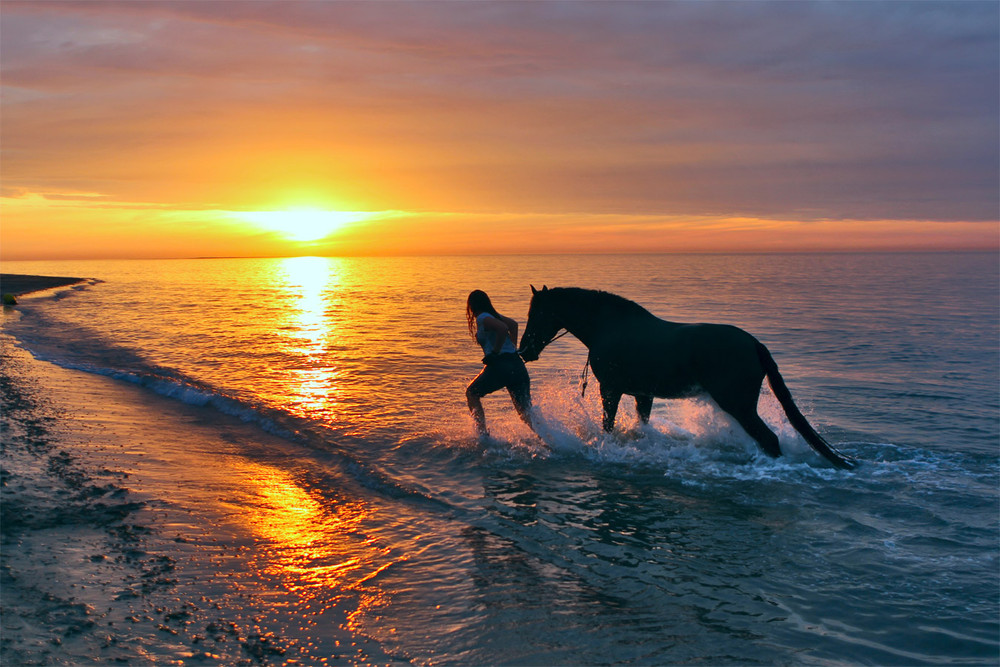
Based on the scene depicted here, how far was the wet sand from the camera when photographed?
398 cm

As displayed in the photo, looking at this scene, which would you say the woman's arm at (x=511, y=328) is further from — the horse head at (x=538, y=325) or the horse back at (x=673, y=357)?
the horse back at (x=673, y=357)

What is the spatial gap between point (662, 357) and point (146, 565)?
573 cm

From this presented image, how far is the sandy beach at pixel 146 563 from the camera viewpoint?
3982mm

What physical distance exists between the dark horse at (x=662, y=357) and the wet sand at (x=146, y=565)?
13.6ft

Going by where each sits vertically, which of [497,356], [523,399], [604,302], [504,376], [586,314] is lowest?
[523,399]

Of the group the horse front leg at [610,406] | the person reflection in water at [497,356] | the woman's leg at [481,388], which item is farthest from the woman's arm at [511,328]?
the horse front leg at [610,406]

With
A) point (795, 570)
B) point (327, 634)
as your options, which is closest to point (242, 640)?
point (327, 634)

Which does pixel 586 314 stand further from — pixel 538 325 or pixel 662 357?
pixel 662 357

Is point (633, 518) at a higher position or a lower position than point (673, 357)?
lower

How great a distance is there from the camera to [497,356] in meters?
8.41

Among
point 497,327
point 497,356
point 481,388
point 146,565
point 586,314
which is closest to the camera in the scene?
point 146,565

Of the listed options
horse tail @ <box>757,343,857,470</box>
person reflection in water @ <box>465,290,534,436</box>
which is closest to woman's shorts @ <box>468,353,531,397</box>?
person reflection in water @ <box>465,290,534,436</box>

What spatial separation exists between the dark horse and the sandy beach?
4174 millimetres

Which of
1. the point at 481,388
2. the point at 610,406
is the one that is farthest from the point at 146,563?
the point at 610,406
